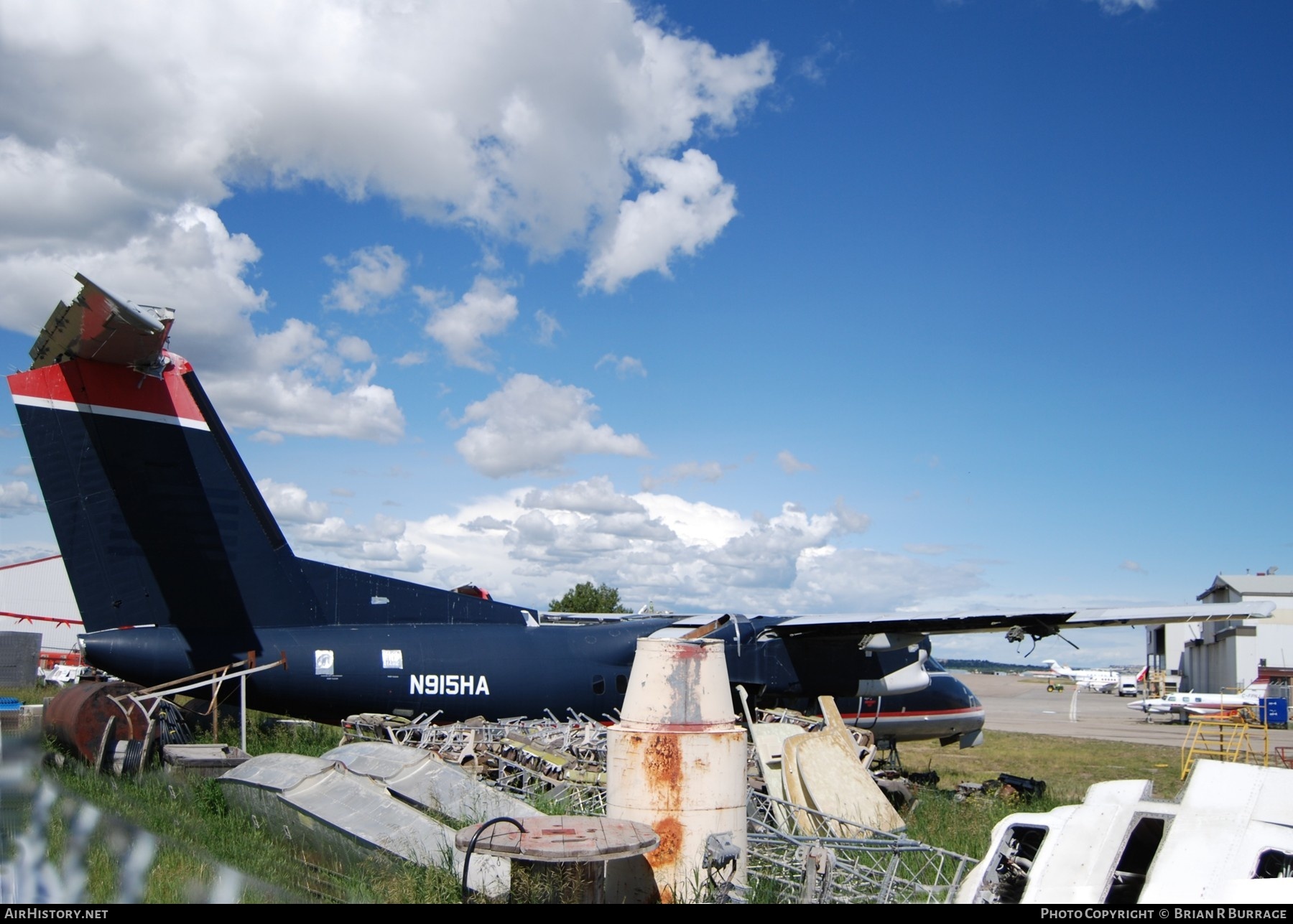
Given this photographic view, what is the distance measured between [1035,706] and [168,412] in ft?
178

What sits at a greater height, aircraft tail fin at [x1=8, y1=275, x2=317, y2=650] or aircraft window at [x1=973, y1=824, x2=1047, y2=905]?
aircraft tail fin at [x1=8, y1=275, x2=317, y2=650]

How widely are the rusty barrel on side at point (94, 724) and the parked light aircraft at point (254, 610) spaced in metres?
1.60

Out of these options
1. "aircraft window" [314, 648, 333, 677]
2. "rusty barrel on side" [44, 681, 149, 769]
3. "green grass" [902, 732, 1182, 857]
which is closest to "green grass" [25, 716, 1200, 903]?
"green grass" [902, 732, 1182, 857]

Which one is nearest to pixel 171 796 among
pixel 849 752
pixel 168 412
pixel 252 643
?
pixel 252 643

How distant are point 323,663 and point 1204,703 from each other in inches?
1664

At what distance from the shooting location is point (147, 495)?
1284 cm

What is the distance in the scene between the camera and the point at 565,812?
10.4 m

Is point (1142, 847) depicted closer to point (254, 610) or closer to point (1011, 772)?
point (254, 610)

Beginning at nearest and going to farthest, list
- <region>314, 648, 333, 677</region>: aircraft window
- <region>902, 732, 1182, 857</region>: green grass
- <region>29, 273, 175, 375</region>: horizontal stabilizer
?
1. <region>29, 273, 175, 375</region>: horizontal stabilizer
2. <region>902, 732, 1182, 857</region>: green grass
3. <region>314, 648, 333, 677</region>: aircraft window

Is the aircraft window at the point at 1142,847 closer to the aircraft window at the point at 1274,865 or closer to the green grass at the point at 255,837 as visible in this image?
the aircraft window at the point at 1274,865

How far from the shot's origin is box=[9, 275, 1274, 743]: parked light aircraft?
40.4ft

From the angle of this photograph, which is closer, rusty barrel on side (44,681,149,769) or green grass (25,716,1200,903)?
green grass (25,716,1200,903)

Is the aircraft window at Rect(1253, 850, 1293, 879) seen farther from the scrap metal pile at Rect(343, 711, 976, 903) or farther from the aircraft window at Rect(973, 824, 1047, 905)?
the scrap metal pile at Rect(343, 711, 976, 903)

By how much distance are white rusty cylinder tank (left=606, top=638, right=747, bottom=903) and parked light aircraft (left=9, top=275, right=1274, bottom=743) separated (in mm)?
3321
